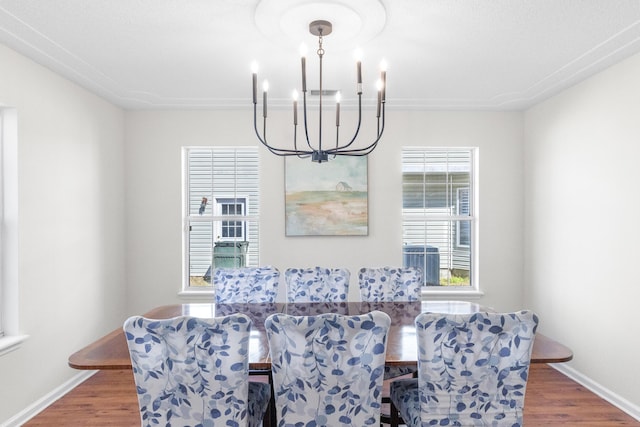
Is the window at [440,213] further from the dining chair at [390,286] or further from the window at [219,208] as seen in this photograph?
the window at [219,208]

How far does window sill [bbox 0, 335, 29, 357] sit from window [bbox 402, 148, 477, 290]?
10.8 ft

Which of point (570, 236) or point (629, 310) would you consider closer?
point (629, 310)

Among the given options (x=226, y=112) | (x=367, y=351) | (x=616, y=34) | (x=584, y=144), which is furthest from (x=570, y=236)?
(x=226, y=112)

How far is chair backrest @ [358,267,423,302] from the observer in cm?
297

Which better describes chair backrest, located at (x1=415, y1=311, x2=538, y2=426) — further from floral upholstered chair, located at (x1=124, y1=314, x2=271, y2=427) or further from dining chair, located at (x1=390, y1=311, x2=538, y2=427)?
floral upholstered chair, located at (x1=124, y1=314, x2=271, y2=427)

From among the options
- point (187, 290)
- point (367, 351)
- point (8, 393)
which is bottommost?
point (8, 393)

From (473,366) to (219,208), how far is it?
125 inches

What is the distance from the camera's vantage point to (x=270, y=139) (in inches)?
161

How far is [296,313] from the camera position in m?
2.46

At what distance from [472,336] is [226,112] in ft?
10.8

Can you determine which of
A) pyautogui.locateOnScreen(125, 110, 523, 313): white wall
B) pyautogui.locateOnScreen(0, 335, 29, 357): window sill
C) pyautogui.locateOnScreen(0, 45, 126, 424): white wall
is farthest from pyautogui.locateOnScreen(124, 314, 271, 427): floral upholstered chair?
pyautogui.locateOnScreen(125, 110, 523, 313): white wall

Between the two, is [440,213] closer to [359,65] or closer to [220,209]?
[220,209]

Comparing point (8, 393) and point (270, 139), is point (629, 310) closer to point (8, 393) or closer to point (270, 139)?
point (270, 139)

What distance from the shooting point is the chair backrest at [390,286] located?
9.75 ft
